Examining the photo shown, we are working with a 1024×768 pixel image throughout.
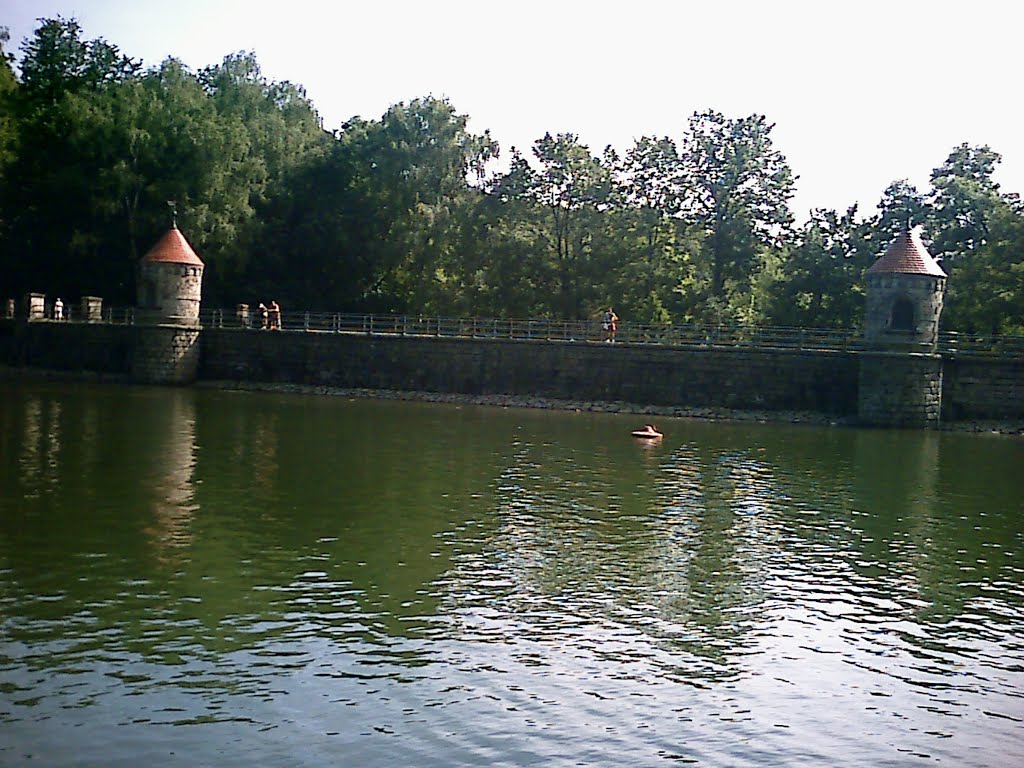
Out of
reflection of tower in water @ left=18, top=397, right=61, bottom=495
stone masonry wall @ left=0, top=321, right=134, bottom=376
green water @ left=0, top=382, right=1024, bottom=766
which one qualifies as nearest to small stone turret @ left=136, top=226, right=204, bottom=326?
stone masonry wall @ left=0, top=321, right=134, bottom=376

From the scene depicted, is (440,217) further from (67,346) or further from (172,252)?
(67,346)

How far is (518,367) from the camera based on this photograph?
51.6 metres

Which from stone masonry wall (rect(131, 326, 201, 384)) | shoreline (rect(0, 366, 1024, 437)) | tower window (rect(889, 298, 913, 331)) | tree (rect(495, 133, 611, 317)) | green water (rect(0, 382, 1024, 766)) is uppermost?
tree (rect(495, 133, 611, 317))

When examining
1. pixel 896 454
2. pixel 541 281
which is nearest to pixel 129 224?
pixel 541 281

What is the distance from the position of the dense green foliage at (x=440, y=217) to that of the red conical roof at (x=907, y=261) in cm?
1222

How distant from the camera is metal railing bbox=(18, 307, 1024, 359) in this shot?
4798 cm

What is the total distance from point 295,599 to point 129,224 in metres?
51.6

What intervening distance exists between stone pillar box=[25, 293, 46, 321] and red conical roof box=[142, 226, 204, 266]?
25.6 feet

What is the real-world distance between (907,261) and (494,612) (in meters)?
34.0

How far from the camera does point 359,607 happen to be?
15469mm

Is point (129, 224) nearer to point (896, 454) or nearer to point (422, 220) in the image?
point (422, 220)

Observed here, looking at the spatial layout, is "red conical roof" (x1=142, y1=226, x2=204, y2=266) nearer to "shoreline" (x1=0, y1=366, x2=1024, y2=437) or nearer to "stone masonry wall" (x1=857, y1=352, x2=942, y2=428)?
"shoreline" (x1=0, y1=366, x2=1024, y2=437)

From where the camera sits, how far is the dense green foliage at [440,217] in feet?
204

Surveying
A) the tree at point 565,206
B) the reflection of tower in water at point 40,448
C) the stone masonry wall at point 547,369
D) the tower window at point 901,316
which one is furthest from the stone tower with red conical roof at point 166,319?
the tower window at point 901,316
